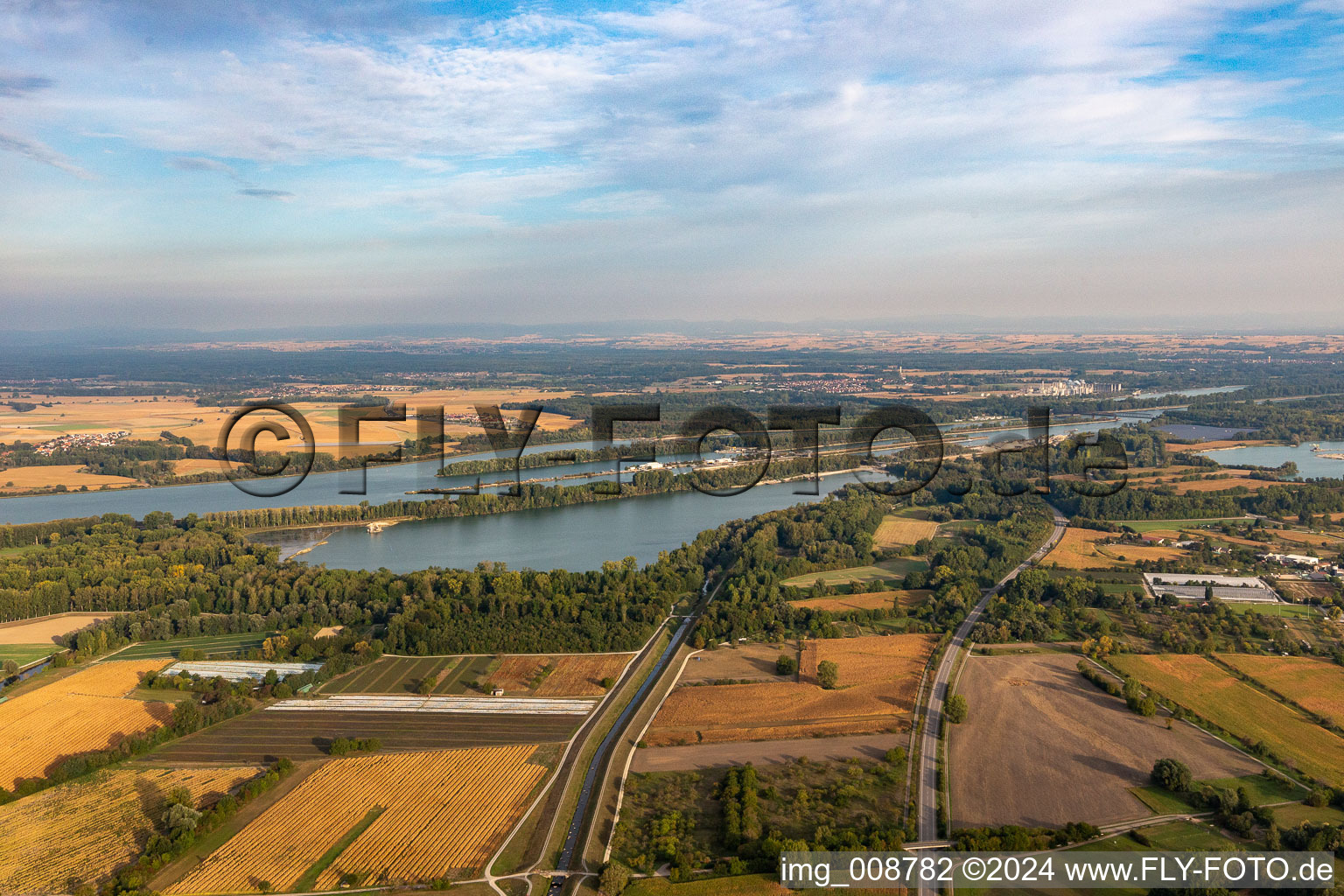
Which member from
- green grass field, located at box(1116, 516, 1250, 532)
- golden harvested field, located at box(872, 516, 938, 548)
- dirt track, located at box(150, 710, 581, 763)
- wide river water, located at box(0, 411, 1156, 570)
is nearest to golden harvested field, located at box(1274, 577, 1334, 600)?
green grass field, located at box(1116, 516, 1250, 532)

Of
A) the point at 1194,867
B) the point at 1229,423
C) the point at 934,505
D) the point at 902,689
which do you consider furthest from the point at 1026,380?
the point at 1194,867

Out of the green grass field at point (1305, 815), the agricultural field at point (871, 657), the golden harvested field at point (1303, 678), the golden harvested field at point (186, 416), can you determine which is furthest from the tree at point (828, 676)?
the golden harvested field at point (186, 416)

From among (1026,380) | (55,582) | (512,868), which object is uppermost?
(1026,380)

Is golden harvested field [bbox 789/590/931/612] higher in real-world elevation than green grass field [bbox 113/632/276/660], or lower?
higher

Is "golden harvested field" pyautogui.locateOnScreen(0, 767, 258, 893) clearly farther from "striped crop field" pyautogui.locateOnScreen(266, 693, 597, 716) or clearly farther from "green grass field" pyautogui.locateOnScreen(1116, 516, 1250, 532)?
"green grass field" pyautogui.locateOnScreen(1116, 516, 1250, 532)

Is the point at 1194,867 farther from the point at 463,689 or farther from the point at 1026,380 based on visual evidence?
the point at 1026,380

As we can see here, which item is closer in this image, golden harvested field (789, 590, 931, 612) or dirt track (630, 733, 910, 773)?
dirt track (630, 733, 910, 773)

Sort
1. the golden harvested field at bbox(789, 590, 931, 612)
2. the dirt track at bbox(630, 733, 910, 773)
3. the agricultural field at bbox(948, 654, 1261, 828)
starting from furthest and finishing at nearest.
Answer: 1. the golden harvested field at bbox(789, 590, 931, 612)
2. the dirt track at bbox(630, 733, 910, 773)
3. the agricultural field at bbox(948, 654, 1261, 828)
